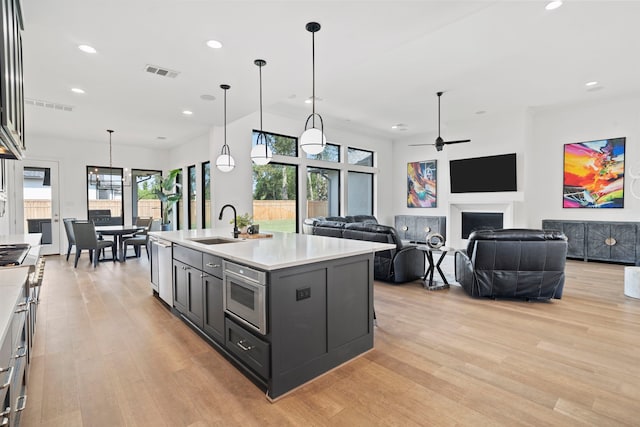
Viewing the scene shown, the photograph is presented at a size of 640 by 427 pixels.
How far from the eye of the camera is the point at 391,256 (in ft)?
15.4

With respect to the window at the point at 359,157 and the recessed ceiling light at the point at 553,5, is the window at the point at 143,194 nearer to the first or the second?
the window at the point at 359,157

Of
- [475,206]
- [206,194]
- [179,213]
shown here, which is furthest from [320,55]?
[179,213]

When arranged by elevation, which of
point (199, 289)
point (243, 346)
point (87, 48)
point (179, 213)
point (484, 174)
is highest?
point (87, 48)

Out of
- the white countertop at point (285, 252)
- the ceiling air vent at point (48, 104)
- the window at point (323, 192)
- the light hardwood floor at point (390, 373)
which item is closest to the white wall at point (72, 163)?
the ceiling air vent at point (48, 104)

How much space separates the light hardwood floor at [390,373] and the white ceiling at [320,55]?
2873 millimetres

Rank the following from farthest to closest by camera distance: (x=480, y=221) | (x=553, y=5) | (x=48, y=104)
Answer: (x=480, y=221), (x=48, y=104), (x=553, y=5)

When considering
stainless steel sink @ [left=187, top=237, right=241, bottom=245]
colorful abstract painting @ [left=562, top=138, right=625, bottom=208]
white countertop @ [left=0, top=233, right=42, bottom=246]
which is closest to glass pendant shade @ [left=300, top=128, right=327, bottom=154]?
stainless steel sink @ [left=187, top=237, right=241, bottom=245]

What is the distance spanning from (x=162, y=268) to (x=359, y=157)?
6639mm

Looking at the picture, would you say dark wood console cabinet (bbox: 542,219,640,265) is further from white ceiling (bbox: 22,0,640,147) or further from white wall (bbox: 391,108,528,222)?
white ceiling (bbox: 22,0,640,147)

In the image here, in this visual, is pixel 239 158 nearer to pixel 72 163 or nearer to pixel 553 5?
pixel 72 163

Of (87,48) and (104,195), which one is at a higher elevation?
(87,48)

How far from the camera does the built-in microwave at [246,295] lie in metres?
2.06

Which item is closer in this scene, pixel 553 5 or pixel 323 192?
pixel 553 5

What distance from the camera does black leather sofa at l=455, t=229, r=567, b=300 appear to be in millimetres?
3805
